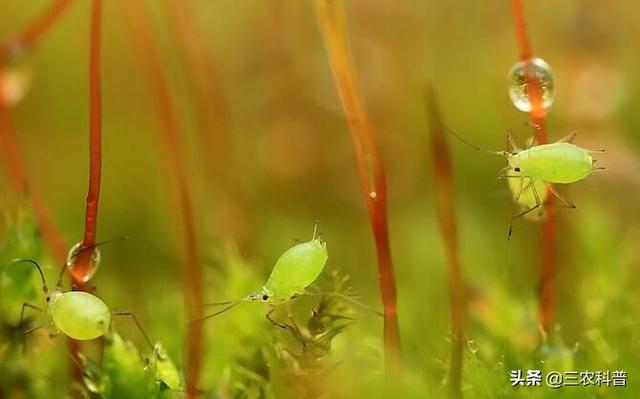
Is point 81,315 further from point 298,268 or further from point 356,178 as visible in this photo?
point 356,178

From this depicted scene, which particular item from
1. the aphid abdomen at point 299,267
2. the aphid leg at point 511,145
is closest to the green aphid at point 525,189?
the aphid leg at point 511,145

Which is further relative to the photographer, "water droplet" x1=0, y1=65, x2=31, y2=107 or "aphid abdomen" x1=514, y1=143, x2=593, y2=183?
"water droplet" x1=0, y1=65, x2=31, y2=107

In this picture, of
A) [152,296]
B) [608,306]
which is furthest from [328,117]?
[608,306]

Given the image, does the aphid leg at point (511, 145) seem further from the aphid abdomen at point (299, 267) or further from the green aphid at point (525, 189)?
the aphid abdomen at point (299, 267)

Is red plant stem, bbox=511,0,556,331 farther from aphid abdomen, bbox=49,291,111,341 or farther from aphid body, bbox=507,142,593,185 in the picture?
aphid abdomen, bbox=49,291,111,341

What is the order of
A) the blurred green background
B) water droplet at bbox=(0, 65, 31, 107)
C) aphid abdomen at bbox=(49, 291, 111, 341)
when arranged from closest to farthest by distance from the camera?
aphid abdomen at bbox=(49, 291, 111, 341), the blurred green background, water droplet at bbox=(0, 65, 31, 107)

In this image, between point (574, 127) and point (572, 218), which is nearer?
point (572, 218)

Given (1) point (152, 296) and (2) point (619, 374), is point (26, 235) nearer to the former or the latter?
(1) point (152, 296)

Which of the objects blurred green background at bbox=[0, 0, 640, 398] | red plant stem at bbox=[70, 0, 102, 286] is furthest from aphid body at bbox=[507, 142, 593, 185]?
red plant stem at bbox=[70, 0, 102, 286]
